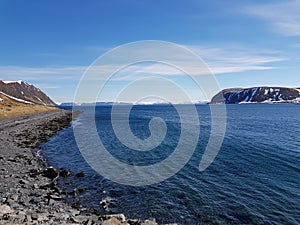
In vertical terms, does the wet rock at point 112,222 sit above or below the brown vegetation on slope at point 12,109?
below

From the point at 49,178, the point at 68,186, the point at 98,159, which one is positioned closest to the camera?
the point at 68,186

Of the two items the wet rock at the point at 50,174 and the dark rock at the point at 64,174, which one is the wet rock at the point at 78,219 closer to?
the wet rock at the point at 50,174

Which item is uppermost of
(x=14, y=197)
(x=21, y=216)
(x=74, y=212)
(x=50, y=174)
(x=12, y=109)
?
(x=12, y=109)

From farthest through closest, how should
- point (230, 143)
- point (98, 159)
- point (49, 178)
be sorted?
point (230, 143), point (98, 159), point (49, 178)

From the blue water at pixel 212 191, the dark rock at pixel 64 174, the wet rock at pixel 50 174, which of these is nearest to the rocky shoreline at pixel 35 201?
the wet rock at pixel 50 174

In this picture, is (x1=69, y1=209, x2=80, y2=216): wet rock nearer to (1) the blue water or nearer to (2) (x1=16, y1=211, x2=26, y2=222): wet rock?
(1) the blue water

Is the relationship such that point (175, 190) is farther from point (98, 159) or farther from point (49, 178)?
point (98, 159)

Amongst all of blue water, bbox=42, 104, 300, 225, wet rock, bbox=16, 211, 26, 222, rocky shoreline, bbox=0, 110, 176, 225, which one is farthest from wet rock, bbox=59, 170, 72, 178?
wet rock, bbox=16, 211, 26, 222

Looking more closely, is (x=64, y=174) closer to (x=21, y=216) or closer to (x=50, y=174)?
(x=50, y=174)

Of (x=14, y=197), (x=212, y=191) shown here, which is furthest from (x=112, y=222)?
(x=212, y=191)

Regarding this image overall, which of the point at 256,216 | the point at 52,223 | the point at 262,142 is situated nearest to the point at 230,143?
the point at 262,142

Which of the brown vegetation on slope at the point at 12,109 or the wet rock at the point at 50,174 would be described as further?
the brown vegetation on slope at the point at 12,109

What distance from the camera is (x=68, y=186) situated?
70.8 feet

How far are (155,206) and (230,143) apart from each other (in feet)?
95.5
